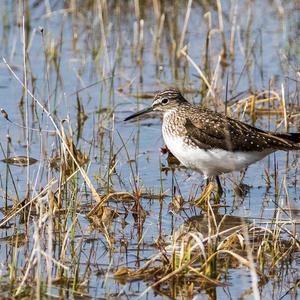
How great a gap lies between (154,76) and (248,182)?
148 inches

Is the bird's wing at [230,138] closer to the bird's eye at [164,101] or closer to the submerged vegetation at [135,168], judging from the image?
the submerged vegetation at [135,168]

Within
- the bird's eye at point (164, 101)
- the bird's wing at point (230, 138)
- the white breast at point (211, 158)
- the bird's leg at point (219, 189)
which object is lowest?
the bird's leg at point (219, 189)

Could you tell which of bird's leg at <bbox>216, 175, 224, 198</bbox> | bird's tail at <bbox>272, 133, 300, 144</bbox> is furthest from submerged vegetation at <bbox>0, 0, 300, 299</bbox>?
bird's tail at <bbox>272, 133, 300, 144</bbox>

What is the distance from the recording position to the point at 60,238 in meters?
7.17

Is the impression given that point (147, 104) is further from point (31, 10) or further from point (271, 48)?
point (31, 10)

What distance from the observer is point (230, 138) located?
29.0 feet

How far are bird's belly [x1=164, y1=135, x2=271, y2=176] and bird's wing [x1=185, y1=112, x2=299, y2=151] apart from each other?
2.3 inches

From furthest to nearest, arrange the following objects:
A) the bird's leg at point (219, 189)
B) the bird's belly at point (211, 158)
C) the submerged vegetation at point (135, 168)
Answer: the bird's leg at point (219, 189)
the bird's belly at point (211, 158)
the submerged vegetation at point (135, 168)

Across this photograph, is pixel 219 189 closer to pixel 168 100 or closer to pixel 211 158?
pixel 211 158

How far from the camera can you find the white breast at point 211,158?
880cm

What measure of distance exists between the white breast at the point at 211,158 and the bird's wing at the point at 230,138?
0.06 metres

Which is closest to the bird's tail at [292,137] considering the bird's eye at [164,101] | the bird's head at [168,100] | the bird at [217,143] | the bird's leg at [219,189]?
the bird at [217,143]

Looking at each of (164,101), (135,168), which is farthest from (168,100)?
(135,168)

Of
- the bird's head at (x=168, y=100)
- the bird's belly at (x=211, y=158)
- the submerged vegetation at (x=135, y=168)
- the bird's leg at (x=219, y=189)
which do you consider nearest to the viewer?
the submerged vegetation at (x=135, y=168)
